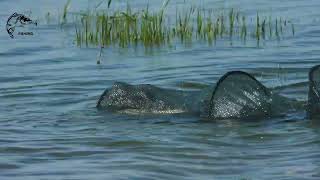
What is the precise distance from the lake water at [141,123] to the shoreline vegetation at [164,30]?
33cm

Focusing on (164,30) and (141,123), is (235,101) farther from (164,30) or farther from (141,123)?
(164,30)

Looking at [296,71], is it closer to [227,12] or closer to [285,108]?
[285,108]

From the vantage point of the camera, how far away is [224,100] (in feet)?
29.7

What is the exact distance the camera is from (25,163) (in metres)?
7.44

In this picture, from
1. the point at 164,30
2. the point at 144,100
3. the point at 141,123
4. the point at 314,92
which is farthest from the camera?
the point at 164,30

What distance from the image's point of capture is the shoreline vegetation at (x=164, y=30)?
14.5m

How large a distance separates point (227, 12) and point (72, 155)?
980 centimetres

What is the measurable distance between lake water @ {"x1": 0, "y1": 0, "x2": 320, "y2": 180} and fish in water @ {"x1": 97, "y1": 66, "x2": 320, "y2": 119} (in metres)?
0.16

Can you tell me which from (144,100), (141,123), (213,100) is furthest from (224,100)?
(144,100)

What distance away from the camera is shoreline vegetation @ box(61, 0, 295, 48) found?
14.5 m

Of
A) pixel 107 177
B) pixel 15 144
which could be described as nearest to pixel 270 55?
pixel 15 144

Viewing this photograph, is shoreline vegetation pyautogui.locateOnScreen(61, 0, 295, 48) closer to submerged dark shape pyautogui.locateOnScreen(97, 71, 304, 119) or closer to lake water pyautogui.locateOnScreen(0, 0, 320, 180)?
lake water pyautogui.locateOnScreen(0, 0, 320, 180)

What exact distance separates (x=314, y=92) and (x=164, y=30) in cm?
636

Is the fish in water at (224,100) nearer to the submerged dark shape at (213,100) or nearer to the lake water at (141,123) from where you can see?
the submerged dark shape at (213,100)
